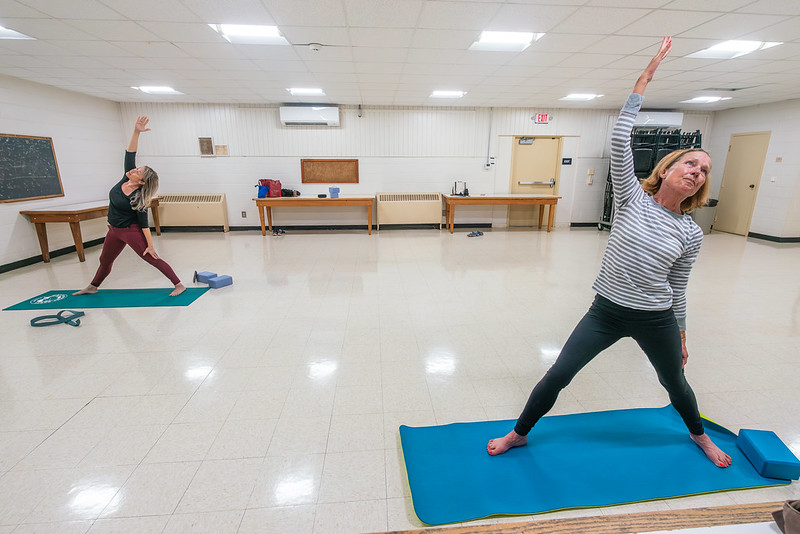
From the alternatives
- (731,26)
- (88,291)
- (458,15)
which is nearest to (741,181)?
(731,26)

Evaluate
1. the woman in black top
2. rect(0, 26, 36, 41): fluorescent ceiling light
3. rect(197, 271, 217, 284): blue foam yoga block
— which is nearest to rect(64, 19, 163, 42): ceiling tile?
rect(0, 26, 36, 41): fluorescent ceiling light

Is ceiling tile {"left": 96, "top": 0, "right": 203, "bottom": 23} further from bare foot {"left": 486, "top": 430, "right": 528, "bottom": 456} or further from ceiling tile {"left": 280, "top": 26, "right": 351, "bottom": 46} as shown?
bare foot {"left": 486, "top": 430, "right": 528, "bottom": 456}

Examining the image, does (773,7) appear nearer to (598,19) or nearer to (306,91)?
(598,19)

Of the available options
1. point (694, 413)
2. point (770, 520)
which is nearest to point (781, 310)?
point (694, 413)

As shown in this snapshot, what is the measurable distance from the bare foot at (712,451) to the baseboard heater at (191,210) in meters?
8.77

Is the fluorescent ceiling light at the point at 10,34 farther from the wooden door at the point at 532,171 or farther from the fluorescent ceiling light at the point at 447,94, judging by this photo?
the wooden door at the point at 532,171

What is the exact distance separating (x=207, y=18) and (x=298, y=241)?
14.8 ft

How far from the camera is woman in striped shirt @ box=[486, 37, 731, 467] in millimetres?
1521

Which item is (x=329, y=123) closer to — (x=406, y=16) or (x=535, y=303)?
(x=406, y=16)

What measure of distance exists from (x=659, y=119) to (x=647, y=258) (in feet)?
29.6

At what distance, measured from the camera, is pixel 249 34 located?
13.3 feet

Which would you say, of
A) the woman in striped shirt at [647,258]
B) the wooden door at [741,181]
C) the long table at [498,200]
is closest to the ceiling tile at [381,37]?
the woman in striped shirt at [647,258]

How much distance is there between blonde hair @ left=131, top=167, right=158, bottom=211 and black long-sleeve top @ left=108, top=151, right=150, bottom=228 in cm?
2

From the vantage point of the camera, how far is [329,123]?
8305 millimetres
